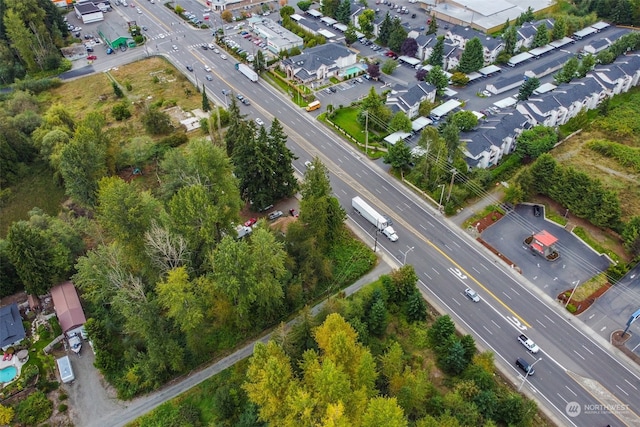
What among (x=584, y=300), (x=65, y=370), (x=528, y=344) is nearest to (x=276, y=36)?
(x=65, y=370)

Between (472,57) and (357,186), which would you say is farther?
(472,57)

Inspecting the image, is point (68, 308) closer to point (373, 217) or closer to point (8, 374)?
point (8, 374)

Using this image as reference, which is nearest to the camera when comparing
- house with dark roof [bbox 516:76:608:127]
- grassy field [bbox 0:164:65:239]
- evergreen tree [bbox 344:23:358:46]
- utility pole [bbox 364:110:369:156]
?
grassy field [bbox 0:164:65:239]

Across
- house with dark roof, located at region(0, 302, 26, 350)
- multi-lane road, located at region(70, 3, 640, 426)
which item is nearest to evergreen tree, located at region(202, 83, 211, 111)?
multi-lane road, located at region(70, 3, 640, 426)

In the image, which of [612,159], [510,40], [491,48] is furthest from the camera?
[510,40]

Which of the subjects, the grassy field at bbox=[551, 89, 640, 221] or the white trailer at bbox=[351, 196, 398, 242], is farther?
the grassy field at bbox=[551, 89, 640, 221]

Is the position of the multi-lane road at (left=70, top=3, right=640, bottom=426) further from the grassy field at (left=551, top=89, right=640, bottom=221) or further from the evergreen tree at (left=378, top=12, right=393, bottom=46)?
the evergreen tree at (left=378, top=12, right=393, bottom=46)
